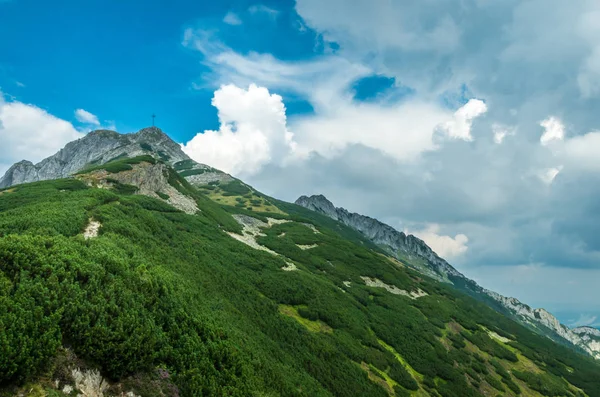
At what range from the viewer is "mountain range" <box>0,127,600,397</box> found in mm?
15078

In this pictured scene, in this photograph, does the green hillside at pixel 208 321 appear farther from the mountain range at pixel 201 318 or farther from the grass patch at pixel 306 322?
the grass patch at pixel 306 322

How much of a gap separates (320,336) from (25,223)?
2959 cm

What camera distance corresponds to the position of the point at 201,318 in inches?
917

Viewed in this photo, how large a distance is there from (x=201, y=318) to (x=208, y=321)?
2.11ft

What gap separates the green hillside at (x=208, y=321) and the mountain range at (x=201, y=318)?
10 cm

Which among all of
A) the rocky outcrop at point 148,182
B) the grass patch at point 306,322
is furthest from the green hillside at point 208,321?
the rocky outcrop at point 148,182

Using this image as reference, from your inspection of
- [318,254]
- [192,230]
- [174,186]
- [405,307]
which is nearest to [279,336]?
[192,230]

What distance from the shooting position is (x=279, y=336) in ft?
109

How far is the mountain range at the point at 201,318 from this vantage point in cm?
1508

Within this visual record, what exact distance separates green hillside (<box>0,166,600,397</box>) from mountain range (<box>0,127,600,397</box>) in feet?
0.33

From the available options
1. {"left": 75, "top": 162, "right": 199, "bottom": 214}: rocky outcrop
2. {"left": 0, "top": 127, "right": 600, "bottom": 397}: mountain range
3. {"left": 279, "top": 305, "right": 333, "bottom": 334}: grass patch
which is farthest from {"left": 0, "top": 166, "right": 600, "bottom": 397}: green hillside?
{"left": 75, "top": 162, "right": 199, "bottom": 214}: rocky outcrop

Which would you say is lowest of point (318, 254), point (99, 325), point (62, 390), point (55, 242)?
point (62, 390)

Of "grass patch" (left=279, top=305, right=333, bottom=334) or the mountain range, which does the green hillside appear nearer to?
the mountain range

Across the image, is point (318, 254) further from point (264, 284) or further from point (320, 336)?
point (320, 336)
